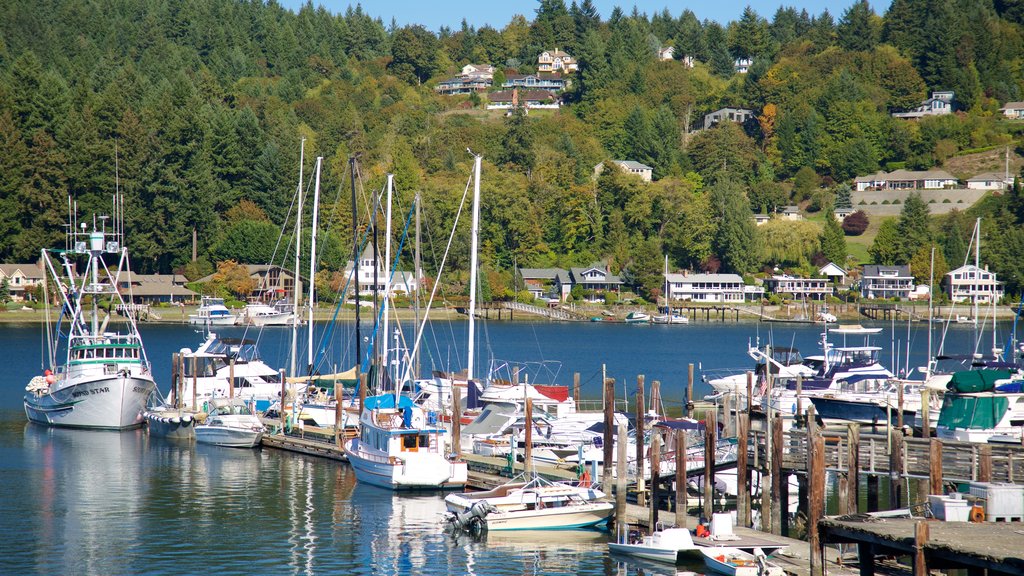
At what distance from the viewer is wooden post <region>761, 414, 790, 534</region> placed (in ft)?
96.4

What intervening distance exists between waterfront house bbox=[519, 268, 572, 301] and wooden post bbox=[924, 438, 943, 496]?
118238 mm

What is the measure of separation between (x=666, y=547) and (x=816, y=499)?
5229 mm

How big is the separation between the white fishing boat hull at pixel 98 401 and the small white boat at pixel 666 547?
29189 millimetres

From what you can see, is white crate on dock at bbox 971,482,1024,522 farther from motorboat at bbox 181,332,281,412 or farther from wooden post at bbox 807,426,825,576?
motorboat at bbox 181,332,281,412

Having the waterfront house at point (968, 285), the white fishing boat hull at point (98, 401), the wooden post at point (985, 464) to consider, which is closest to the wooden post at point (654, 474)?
the wooden post at point (985, 464)

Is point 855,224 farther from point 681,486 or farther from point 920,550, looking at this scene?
point 920,550

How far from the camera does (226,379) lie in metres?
56.0

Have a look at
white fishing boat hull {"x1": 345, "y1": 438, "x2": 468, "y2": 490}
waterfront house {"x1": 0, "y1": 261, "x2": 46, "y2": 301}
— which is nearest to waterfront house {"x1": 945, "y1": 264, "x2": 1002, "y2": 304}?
waterfront house {"x1": 0, "y1": 261, "x2": 46, "y2": 301}

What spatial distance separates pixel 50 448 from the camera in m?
48.3

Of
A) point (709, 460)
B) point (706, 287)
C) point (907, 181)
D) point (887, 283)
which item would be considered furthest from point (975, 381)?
point (907, 181)

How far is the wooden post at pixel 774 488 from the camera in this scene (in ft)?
96.4

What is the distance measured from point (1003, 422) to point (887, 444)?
8.59m

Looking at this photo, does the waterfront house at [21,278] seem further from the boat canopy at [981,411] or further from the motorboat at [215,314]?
the boat canopy at [981,411]

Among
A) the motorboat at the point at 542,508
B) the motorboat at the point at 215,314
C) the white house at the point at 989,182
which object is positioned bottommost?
the motorboat at the point at 542,508
